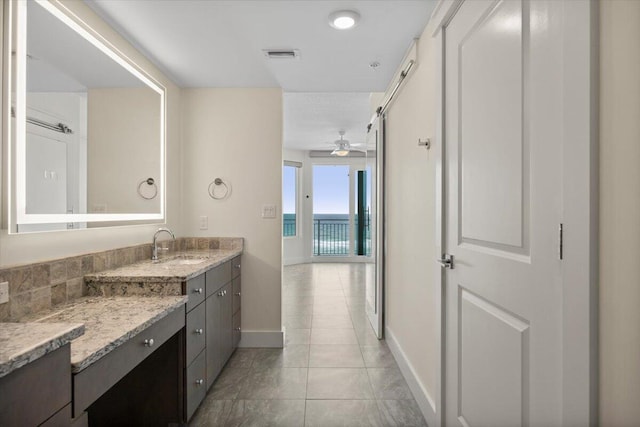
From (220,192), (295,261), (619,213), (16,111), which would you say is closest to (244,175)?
(220,192)

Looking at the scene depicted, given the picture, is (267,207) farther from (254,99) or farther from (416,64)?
(416,64)

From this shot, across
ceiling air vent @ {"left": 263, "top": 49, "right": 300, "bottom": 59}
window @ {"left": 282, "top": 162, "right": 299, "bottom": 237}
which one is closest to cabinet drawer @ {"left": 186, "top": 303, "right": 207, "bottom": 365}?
ceiling air vent @ {"left": 263, "top": 49, "right": 300, "bottom": 59}

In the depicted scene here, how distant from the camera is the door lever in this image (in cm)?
151

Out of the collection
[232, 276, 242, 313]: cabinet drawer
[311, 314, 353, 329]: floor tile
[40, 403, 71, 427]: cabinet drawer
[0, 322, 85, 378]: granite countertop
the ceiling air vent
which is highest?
the ceiling air vent

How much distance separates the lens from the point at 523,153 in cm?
99

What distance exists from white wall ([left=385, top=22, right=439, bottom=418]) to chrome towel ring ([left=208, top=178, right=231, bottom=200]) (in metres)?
1.53

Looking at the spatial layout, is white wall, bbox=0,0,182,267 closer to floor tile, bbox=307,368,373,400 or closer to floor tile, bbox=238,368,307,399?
floor tile, bbox=238,368,307,399

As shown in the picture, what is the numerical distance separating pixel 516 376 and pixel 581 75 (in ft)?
2.96

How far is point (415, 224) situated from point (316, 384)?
1333 mm

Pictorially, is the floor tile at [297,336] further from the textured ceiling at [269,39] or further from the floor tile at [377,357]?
the textured ceiling at [269,39]

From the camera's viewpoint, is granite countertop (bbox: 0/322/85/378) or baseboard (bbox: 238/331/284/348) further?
baseboard (bbox: 238/331/284/348)

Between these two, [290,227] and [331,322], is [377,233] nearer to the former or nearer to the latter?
[331,322]

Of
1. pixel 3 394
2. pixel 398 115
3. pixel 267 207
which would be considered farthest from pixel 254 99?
pixel 3 394

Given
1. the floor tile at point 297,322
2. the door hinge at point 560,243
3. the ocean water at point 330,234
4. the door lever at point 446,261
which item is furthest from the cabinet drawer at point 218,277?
the ocean water at point 330,234
